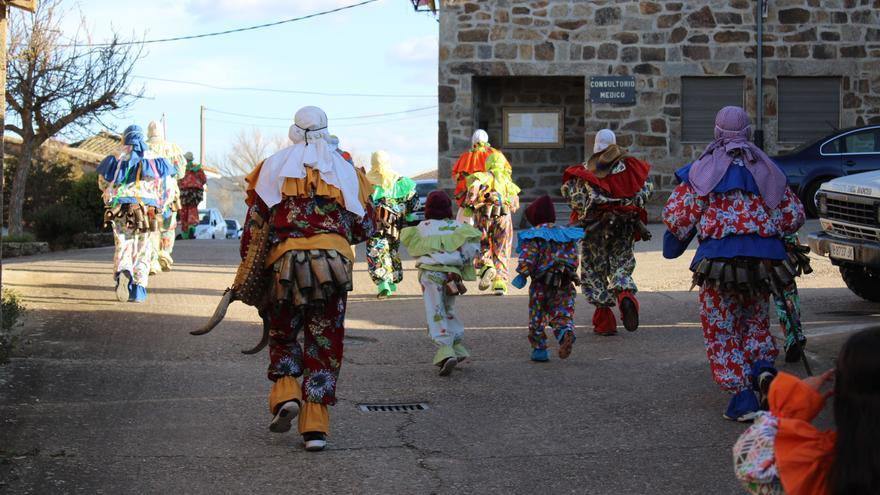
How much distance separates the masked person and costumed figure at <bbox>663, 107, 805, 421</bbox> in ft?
6.71

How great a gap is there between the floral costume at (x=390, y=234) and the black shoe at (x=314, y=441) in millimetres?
7015

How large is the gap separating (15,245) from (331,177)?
63.7 feet

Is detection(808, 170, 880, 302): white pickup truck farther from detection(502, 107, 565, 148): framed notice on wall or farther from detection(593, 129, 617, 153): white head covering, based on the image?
detection(502, 107, 565, 148): framed notice on wall

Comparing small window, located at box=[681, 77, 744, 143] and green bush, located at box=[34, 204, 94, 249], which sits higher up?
small window, located at box=[681, 77, 744, 143]

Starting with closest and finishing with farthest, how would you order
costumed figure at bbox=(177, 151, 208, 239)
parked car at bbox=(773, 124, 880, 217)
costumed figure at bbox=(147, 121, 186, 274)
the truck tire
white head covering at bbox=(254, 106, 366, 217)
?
white head covering at bbox=(254, 106, 366, 217) → the truck tire → costumed figure at bbox=(147, 121, 186, 274) → parked car at bbox=(773, 124, 880, 217) → costumed figure at bbox=(177, 151, 208, 239)

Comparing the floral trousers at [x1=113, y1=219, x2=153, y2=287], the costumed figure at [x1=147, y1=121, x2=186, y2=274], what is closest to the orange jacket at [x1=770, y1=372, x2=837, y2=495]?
the floral trousers at [x1=113, y1=219, x2=153, y2=287]

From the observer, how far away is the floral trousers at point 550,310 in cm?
934

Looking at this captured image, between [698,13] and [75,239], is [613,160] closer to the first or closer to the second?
[698,13]

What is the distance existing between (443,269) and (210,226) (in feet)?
119

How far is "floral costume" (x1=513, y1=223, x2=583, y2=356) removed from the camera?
9.30 metres

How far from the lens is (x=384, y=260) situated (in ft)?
46.2

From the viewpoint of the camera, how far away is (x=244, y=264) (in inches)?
261

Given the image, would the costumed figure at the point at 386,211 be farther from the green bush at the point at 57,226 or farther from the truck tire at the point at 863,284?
the green bush at the point at 57,226

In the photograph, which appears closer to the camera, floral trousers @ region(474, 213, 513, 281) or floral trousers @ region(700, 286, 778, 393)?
floral trousers @ region(700, 286, 778, 393)
